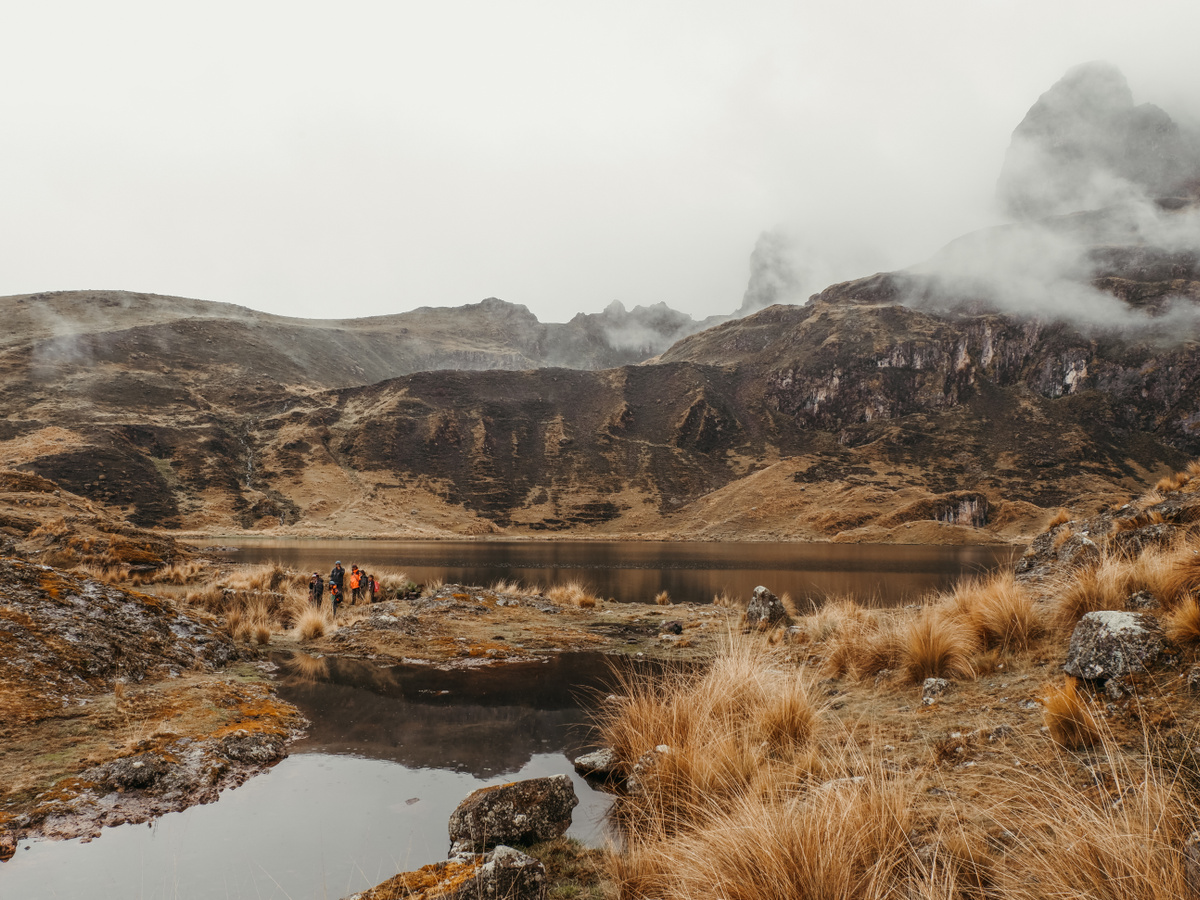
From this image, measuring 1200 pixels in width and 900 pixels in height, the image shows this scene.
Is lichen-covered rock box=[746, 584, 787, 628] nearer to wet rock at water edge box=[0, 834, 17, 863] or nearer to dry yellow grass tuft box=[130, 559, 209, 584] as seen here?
wet rock at water edge box=[0, 834, 17, 863]

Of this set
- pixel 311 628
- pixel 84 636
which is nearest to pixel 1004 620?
pixel 84 636

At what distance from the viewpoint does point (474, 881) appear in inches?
112

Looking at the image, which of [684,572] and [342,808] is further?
[684,572]

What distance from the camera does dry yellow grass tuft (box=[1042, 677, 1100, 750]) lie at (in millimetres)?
3236

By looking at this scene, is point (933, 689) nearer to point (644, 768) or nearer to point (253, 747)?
point (644, 768)

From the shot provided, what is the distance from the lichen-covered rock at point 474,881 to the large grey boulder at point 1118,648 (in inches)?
146

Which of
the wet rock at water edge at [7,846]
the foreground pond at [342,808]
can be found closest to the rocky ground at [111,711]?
the wet rock at water edge at [7,846]

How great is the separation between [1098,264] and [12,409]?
220509mm

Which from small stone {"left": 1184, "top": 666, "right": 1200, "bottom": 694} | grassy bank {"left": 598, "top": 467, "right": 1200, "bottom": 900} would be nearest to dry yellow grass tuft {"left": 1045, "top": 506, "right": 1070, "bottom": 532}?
grassy bank {"left": 598, "top": 467, "right": 1200, "bottom": 900}

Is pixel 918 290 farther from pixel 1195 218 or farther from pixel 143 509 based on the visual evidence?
pixel 143 509

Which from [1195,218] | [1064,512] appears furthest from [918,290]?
[1064,512]

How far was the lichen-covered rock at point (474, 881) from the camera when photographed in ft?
9.27

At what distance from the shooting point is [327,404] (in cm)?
10806

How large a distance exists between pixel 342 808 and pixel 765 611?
10338mm
